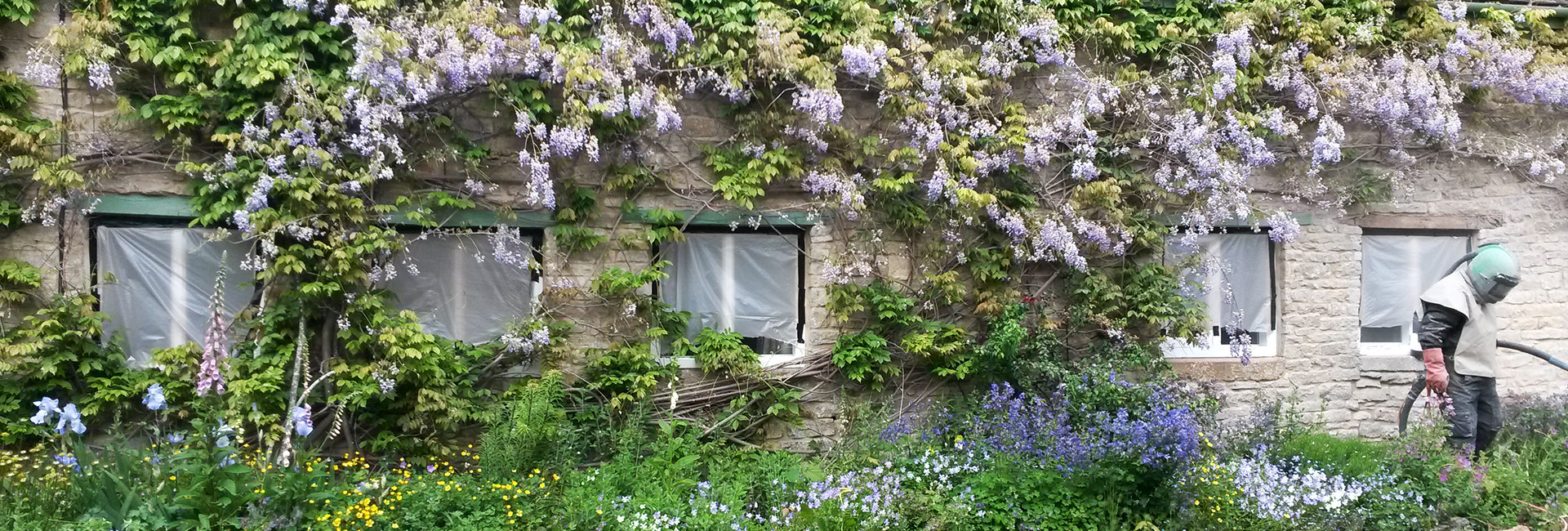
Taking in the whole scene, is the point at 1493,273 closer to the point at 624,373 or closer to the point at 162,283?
the point at 624,373

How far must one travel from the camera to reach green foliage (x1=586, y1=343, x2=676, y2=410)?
19.3ft

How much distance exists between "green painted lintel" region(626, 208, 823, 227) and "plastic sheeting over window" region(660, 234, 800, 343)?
6.5 inches

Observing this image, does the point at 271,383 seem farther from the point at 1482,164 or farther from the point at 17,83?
the point at 1482,164

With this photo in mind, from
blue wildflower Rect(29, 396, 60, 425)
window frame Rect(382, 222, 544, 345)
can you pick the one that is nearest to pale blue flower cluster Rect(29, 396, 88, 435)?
blue wildflower Rect(29, 396, 60, 425)

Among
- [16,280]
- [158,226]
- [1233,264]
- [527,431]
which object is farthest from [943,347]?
[16,280]

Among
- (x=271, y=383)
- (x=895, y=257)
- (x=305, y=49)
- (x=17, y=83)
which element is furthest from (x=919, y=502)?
(x=17, y=83)

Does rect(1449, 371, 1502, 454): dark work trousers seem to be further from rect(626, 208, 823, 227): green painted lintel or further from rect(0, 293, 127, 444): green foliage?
rect(0, 293, 127, 444): green foliage

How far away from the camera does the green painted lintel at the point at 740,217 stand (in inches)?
241

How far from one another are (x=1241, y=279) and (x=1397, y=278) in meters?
1.40

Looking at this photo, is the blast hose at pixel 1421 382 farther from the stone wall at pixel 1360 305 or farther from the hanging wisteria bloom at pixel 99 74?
the hanging wisteria bloom at pixel 99 74

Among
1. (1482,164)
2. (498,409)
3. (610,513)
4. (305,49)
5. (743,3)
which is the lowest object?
(610,513)

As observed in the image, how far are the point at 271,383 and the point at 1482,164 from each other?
9.22 meters

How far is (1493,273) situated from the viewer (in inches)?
236

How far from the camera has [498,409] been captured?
5.60 m
